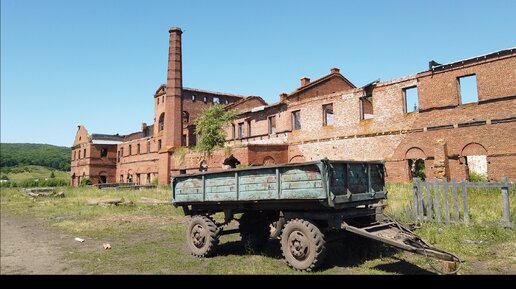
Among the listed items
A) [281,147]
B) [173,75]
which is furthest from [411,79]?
[173,75]

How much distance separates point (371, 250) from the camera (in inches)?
283

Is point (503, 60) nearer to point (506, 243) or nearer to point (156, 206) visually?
point (506, 243)

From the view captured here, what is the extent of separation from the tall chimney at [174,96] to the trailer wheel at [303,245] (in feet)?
95.0

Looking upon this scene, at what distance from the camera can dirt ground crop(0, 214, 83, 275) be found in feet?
12.2

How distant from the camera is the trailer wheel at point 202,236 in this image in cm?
761

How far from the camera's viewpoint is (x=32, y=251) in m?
6.20

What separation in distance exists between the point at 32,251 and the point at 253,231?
Answer: 447 cm

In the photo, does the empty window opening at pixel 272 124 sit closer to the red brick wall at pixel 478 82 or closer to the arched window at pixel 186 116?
the red brick wall at pixel 478 82

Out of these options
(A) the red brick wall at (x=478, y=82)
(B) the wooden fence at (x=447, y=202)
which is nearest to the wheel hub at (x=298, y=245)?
(B) the wooden fence at (x=447, y=202)

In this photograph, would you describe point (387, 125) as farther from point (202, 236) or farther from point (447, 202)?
point (202, 236)

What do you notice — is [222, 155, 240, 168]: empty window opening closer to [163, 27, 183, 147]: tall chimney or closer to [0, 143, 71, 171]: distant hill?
[163, 27, 183, 147]: tall chimney

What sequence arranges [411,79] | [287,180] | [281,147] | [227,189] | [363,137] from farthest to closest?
[281,147], [363,137], [411,79], [227,189], [287,180]

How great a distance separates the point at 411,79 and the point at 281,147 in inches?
411

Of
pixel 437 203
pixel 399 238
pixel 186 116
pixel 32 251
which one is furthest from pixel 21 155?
pixel 186 116
